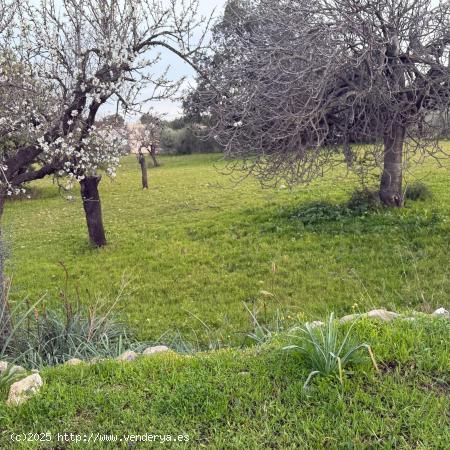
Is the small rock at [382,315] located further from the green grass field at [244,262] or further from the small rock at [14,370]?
the small rock at [14,370]

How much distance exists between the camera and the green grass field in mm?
5426

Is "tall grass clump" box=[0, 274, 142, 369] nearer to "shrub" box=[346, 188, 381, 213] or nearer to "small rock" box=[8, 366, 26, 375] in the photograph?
"small rock" box=[8, 366, 26, 375]

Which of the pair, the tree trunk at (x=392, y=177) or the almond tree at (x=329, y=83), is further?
the tree trunk at (x=392, y=177)

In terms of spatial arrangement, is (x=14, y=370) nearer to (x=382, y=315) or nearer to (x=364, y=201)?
(x=382, y=315)

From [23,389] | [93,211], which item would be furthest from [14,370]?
[93,211]

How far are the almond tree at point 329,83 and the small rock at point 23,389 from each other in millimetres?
4115

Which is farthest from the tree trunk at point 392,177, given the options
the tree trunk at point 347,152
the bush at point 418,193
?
the tree trunk at point 347,152

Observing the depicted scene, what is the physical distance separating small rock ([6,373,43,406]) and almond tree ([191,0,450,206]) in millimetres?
4115

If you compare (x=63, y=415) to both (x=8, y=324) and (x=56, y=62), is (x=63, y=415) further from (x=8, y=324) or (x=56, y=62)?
(x=56, y=62)

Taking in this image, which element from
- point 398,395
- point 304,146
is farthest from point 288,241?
point 398,395

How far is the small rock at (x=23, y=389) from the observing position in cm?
258

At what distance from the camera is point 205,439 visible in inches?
88.6

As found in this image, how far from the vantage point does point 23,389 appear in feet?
8.75

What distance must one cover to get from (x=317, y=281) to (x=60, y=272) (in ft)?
14.1
